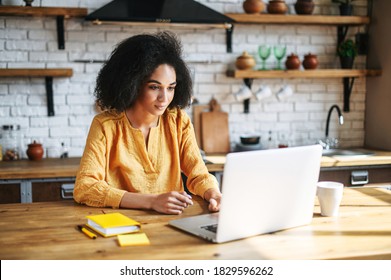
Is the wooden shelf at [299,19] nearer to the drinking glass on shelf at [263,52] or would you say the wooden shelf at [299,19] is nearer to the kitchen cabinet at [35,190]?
the drinking glass on shelf at [263,52]

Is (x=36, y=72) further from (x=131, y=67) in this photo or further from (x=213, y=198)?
(x=213, y=198)

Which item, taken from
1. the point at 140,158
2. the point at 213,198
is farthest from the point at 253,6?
the point at 213,198

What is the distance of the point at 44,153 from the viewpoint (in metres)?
3.74

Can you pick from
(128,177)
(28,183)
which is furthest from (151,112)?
(28,183)

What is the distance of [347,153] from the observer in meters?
3.88

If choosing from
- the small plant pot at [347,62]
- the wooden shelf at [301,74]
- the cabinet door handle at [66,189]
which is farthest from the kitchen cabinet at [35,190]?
the small plant pot at [347,62]

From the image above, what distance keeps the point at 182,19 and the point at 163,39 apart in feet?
3.68

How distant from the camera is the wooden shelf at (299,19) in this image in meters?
3.82

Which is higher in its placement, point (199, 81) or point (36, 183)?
point (199, 81)

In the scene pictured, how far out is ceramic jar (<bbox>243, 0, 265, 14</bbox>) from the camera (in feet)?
12.6

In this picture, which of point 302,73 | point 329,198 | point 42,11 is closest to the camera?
point 329,198

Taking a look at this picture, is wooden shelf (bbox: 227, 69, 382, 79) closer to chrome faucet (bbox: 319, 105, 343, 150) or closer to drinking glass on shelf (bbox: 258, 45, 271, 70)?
drinking glass on shelf (bbox: 258, 45, 271, 70)

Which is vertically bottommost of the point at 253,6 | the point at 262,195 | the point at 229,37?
the point at 262,195

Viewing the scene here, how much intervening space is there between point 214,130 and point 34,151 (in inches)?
53.5
